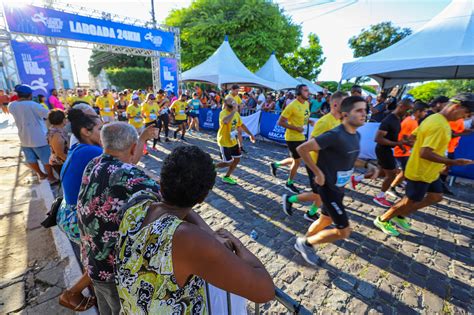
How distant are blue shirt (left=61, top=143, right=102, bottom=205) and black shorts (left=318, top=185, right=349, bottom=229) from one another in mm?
2376

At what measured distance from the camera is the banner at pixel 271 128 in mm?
9445

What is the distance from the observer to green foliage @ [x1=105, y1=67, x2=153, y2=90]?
36031 mm

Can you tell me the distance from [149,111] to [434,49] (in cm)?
863

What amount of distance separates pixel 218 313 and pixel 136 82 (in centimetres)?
4069

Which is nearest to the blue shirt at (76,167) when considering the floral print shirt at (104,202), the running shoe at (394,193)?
the floral print shirt at (104,202)

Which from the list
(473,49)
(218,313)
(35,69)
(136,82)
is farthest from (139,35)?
(136,82)

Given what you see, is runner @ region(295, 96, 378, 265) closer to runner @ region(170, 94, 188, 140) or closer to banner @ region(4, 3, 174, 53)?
runner @ region(170, 94, 188, 140)

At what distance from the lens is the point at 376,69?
6805 millimetres

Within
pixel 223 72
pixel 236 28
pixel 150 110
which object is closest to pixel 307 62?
pixel 236 28

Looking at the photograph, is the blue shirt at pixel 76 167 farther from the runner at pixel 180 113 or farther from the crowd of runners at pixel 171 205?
the runner at pixel 180 113

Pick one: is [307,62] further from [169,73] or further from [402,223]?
[402,223]

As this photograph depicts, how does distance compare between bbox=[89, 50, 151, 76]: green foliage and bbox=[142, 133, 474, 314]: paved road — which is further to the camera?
bbox=[89, 50, 151, 76]: green foliage

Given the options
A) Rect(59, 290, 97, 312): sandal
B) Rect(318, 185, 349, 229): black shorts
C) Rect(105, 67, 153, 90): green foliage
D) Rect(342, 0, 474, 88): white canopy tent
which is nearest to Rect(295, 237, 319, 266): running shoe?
Rect(318, 185, 349, 229): black shorts

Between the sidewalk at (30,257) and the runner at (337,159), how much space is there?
2.95 m
